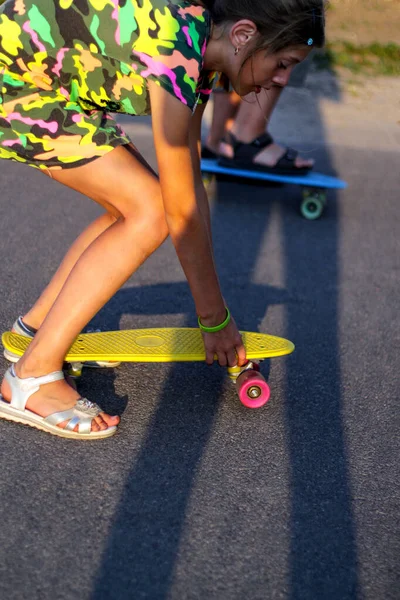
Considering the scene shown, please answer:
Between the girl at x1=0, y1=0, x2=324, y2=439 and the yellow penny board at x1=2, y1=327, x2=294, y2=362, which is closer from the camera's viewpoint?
the girl at x1=0, y1=0, x2=324, y2=439

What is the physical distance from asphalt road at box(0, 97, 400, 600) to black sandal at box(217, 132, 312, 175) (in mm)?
928

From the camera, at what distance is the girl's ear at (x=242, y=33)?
224cm

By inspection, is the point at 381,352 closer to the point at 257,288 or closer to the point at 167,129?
the point at 257,288

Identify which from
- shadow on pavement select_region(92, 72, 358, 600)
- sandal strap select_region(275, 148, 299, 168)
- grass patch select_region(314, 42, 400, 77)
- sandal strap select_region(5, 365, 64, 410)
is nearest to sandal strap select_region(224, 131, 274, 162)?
sandal strap select_region(275, 148, 299, 168)

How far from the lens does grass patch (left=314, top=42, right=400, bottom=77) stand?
8.88 metres

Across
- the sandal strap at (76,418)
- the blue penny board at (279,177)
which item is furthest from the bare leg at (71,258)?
the blue penny board at (279,177)

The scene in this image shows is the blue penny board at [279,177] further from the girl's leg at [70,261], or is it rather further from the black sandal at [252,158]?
the girl's leg at [70,261]

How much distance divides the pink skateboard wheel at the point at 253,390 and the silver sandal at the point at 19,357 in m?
0.51

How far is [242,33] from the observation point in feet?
7.41

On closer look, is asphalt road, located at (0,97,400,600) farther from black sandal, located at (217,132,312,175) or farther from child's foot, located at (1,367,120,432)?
black sandal, located at (217,132,312,175)

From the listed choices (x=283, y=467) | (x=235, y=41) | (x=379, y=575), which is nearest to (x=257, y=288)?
(x=283, y=467)

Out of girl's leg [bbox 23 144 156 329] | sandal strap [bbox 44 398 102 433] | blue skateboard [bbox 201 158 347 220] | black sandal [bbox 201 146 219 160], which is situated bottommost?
blue skateboard [bbox 201 158 347 220]

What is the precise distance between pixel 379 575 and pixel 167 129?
4.24 ft

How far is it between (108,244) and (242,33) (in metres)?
0.73
